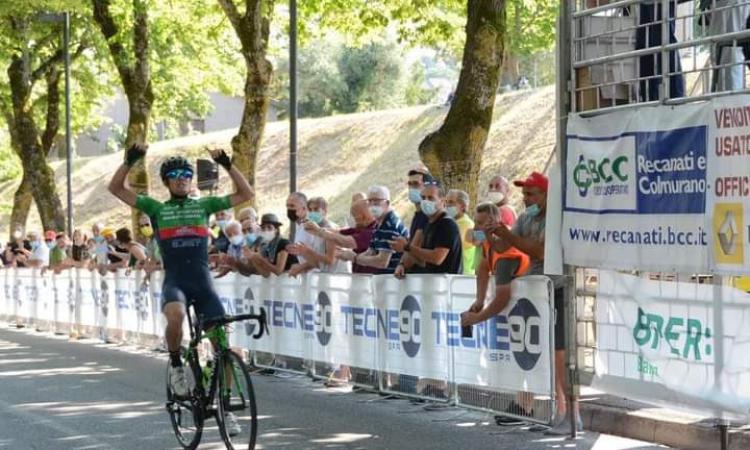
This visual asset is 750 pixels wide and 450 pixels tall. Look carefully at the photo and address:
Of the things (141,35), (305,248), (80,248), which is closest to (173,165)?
(305,248)

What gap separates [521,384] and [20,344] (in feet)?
45.7

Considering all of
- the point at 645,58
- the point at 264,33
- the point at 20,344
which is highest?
the point at 264,33

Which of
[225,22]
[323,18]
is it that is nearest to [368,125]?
[225,22]

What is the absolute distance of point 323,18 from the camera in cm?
3114

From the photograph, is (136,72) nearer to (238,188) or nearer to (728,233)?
(238,188)

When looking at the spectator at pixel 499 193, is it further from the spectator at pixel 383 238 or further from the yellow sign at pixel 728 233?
the yellow sign at pixel 728 233

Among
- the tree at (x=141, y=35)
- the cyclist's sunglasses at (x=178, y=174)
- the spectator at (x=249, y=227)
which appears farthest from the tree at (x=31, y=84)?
the cyclist's sunglasses at (x=178, y=174)

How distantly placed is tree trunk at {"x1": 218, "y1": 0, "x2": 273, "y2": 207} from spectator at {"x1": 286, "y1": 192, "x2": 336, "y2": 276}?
38.7 feet

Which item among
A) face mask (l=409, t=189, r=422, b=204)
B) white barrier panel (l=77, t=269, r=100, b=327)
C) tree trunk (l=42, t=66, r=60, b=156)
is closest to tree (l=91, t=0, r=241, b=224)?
white barrier panel (l=77, t=269, r=100, b=327)

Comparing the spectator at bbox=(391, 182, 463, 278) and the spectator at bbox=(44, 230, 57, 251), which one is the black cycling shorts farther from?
the spectator at bbox=(44, 230, 57, 251)

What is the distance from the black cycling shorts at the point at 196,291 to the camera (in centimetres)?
1177

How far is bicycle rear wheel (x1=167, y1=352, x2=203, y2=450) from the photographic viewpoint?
38.1ft

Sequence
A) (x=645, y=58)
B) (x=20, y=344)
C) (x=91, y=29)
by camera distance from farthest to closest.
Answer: (x=91, y=29) → (x=20, y=344) → (x=645, y=58)

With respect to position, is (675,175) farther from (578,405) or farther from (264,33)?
(264,33)
